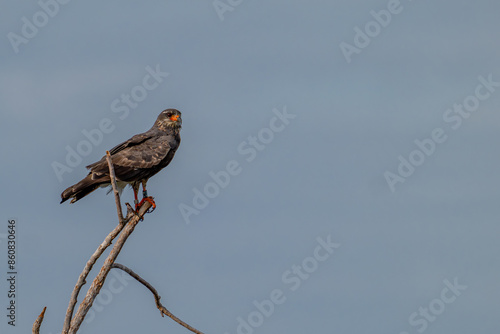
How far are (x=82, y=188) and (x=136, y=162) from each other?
101 inches

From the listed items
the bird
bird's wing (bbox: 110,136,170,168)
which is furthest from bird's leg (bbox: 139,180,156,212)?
bird's wing (bbox: 110,136,170,168)

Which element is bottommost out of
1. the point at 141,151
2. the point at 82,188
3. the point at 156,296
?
the point at 156,296

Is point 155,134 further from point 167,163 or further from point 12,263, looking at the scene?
point 12,263

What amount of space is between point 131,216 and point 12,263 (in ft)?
15.1

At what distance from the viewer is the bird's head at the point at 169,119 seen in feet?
74.8

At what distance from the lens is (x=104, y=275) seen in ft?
49.1

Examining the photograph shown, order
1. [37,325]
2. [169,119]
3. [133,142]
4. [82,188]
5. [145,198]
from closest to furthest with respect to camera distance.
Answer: [37,325], [82,188], [145,198], [133,142], [169,119]

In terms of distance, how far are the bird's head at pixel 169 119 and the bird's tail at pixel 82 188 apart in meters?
4.92

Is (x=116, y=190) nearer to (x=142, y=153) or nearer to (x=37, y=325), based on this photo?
(x=37, y=325)

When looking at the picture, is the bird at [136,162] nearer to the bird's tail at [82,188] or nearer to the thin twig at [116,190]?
the bird's tail at [82,188]

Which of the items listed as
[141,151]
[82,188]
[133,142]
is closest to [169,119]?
[133,142]

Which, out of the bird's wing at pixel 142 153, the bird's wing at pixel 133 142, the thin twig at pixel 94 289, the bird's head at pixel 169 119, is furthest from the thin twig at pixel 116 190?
the bird's head at pixel 169 119

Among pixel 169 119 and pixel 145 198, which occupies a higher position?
pixel 169 119

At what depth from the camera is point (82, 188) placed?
1767 centimetres
